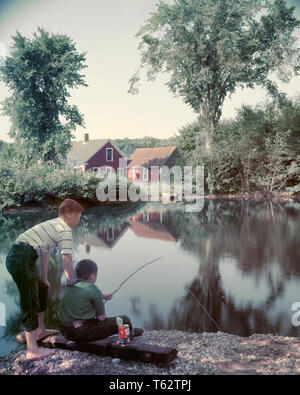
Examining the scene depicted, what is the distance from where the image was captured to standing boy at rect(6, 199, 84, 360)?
314 centimetres

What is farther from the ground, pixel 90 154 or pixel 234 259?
pixel 90 154

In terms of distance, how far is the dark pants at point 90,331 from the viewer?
324 cm

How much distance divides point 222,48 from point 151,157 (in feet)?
45.0

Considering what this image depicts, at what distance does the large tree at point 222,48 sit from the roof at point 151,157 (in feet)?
19.1

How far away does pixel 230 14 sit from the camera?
14648mm

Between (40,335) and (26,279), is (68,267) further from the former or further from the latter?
(40,335)

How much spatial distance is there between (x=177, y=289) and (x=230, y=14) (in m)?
12.3

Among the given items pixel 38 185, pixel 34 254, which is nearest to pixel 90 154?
pixel 38 185

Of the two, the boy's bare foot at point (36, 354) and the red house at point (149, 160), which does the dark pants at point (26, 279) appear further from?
the red house at point (149, 160)

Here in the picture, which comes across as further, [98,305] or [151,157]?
[151,157]

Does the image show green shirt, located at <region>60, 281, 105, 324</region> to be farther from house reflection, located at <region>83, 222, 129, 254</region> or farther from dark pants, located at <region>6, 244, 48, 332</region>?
house reflection, located at <region>83, 222, 129, 254</region>

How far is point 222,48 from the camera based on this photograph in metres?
17.5

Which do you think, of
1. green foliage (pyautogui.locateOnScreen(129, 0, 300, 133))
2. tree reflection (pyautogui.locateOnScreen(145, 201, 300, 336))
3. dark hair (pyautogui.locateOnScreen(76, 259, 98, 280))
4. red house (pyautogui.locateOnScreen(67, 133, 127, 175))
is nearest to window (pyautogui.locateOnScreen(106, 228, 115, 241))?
tree reflection (pyautogui.locateOnScreen(145, 201, 300, 336))

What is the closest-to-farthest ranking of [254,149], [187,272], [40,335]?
[40,335], [187,272], [254,149]
